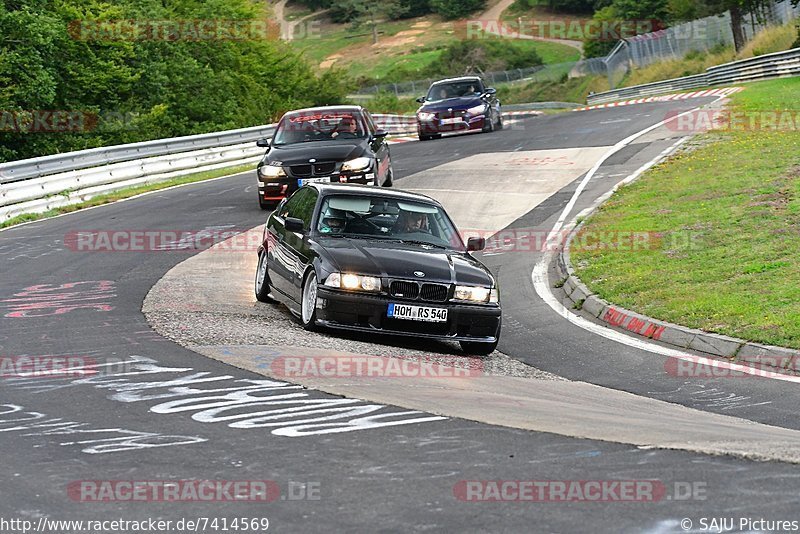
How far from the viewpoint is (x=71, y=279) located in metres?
15.1

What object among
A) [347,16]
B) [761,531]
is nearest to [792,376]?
[761,531]

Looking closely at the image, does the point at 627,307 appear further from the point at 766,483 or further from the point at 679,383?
the point at 766,483

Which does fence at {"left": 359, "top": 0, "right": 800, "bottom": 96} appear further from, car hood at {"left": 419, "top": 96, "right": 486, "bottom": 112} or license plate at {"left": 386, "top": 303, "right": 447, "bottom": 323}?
license plate at {"left": 386, "top": 303, "right": 447, "bottom": 323}

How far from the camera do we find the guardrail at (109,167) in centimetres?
2286

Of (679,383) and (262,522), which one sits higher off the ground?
(262,522)

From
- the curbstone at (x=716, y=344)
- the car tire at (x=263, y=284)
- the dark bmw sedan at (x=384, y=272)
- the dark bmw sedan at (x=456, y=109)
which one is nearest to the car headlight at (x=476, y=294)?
the dark bmw sedan at (x=384, y=272)

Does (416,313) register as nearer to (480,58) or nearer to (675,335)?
(675,335)

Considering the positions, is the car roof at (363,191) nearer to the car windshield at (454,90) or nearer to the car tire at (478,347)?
the car tire at (478,347)

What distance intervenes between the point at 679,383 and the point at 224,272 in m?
7.52

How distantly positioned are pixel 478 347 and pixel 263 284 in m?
3.14

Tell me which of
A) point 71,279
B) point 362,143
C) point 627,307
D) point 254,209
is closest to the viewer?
point 627,307

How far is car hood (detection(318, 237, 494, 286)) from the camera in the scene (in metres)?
11.3

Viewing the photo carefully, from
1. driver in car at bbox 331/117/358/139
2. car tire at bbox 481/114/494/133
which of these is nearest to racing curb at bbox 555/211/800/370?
driver in car at bbox 331/117/358/139

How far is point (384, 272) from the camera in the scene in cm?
1122
